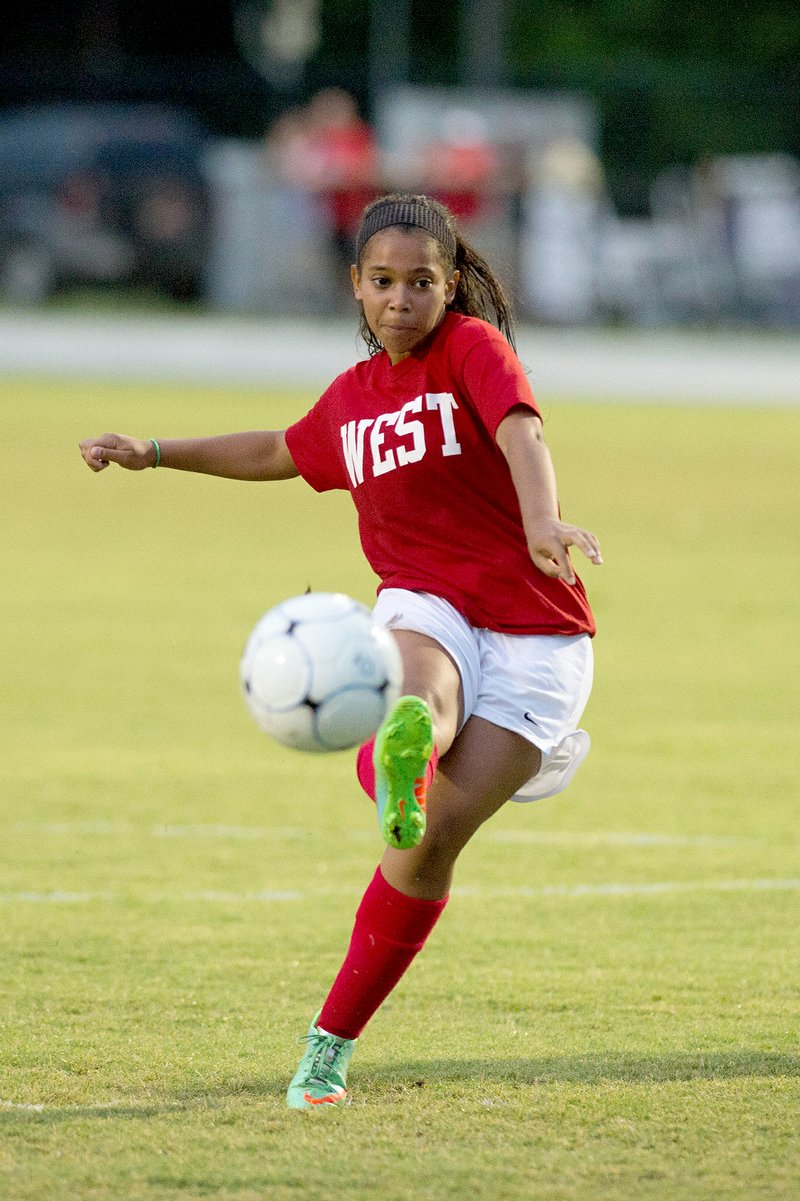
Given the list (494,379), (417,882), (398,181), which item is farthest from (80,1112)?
(398,181)

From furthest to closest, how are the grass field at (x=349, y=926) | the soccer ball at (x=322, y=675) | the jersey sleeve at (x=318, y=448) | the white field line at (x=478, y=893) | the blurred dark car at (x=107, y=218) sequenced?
the blurred dark car at (x=107, y=218)
the white field line at (x=478, y=893)
the jersey sleeve at (x=318, y=448)
the soccer ball at (x=322, y=675)
the grass field at (x=349, y=926)

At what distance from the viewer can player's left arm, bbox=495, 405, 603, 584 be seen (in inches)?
151

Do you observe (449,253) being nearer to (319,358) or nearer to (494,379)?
(494,379)

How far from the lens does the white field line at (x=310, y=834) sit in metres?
6.83

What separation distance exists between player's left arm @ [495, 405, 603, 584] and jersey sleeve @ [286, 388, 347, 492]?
2.01 feet

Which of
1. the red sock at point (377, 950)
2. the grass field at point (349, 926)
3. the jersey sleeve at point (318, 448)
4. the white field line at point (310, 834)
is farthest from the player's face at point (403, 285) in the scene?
the white field line at point (310, 834)

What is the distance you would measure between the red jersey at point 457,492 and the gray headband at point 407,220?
0.19 m

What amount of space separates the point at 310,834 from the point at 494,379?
124 inches

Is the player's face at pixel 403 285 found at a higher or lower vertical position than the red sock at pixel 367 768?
higher

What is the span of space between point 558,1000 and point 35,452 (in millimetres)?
14677

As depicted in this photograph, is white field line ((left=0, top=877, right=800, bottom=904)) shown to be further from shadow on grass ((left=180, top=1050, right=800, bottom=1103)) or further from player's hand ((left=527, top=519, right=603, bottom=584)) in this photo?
player's hand ((left=527, top=519, right=603, bottom=584))

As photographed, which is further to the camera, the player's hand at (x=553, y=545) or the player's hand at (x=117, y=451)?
the player's hand at (x=117, y=451)

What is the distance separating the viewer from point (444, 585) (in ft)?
13.9

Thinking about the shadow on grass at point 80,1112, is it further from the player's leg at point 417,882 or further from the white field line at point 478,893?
the white field line at point 478,893
